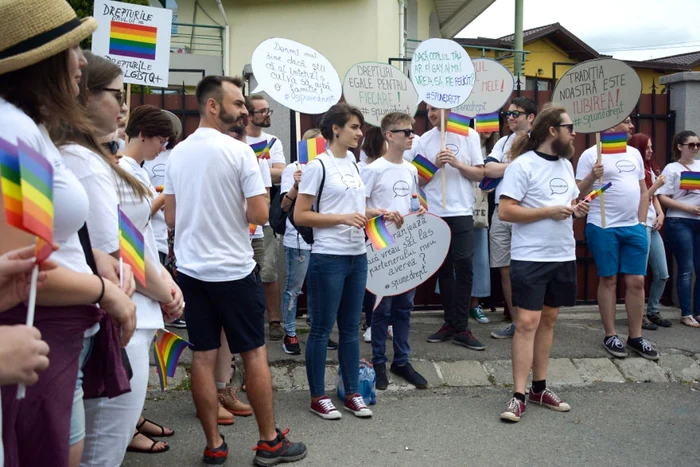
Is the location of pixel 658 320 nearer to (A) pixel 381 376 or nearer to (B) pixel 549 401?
(B) pixel 549 401

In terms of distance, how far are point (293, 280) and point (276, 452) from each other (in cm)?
219

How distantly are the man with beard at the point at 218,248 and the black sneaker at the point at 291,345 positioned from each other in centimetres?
183

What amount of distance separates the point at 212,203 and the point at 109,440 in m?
1.63

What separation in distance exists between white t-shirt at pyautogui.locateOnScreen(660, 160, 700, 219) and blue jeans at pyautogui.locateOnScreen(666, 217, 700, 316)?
7 cm

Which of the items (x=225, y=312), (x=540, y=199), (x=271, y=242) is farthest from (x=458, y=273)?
(x=225, y=312)

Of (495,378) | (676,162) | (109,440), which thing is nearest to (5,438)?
(109,440)

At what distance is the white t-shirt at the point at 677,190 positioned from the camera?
23.2 ft

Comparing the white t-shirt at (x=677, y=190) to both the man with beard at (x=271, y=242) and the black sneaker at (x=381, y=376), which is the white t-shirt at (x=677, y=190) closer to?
the black sneaker at (x=381, y=376)

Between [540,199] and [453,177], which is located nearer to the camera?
[540,199]

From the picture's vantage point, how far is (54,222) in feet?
6.11

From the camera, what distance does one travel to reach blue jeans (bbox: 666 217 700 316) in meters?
7.09

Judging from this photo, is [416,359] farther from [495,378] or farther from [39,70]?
[39,70]

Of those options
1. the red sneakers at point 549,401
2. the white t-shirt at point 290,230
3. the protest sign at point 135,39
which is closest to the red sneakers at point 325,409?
the red sneakers at point 549,401

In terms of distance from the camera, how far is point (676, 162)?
718 cm
